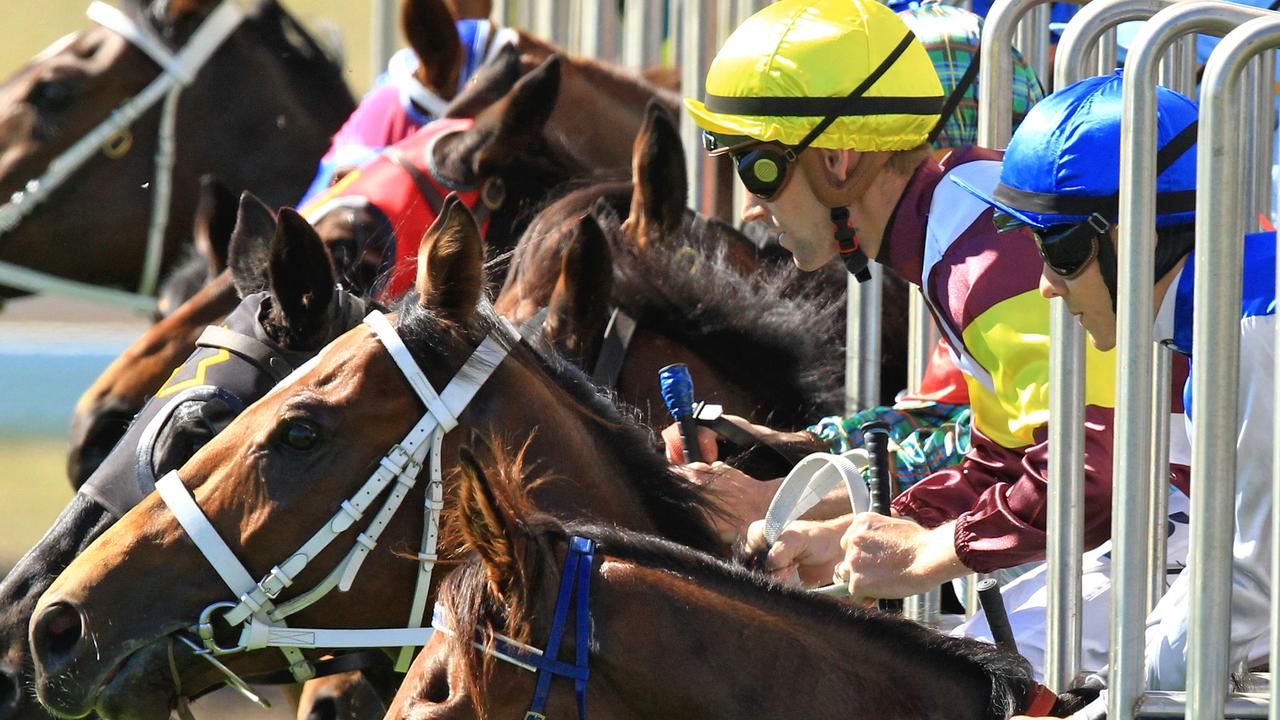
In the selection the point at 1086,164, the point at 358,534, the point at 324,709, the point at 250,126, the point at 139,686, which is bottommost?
the point at 324,709

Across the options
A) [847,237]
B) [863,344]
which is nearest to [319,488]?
[847,237]

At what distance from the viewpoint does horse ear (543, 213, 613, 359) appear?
3566 millimetres

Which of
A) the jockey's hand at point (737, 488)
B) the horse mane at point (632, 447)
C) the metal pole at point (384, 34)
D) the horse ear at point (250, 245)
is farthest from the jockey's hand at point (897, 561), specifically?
the metal pole at point (384, 34)

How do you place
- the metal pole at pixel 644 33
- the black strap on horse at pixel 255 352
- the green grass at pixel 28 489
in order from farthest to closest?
the green grass at pixel 28 489, the metal pole at pixel 644 33, the black strap on horse at pixel 255 352

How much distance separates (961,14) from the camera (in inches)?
148

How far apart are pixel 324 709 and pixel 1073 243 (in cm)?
241

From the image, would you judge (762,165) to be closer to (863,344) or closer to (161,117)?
(863,344)

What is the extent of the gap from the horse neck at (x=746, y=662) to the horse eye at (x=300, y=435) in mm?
780

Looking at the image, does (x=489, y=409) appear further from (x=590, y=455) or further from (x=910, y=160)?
(x=910, y=160)

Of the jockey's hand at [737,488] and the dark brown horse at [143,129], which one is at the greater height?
the dark brown horse at [143,129]

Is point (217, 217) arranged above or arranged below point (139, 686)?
above

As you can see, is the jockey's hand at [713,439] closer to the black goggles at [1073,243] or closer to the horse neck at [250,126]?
the black goggles at [1073,243]

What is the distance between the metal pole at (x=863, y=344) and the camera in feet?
13.3

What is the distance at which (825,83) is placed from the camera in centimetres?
307
